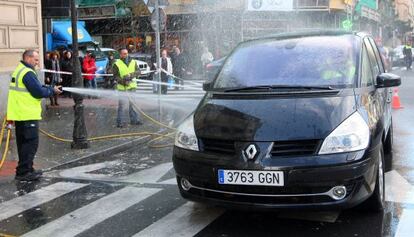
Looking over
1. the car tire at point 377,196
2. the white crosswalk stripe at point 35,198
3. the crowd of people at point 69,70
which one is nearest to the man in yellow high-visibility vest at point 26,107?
the white crosswalk stripe at point 35,198

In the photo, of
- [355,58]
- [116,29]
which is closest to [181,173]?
[355,58]

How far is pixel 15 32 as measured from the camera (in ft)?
42.3

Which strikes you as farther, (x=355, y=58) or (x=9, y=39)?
(x=9, y=39)

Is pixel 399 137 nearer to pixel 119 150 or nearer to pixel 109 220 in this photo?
pixel 119 150

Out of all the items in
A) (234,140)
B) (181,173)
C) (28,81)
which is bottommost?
(181,173)

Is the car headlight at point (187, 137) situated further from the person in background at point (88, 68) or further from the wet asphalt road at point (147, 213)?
the person in background at point (88, 68)

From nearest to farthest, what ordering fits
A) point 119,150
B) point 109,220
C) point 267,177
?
point 267,177
point 109,220
point 119,150

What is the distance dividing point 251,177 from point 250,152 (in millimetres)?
208

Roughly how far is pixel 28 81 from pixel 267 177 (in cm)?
396

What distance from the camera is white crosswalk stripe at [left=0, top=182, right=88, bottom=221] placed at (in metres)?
6.02

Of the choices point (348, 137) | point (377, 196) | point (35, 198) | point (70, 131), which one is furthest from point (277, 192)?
point (70, 131)

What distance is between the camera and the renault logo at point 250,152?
4.67 metres

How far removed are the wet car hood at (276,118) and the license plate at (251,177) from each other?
0.29 metres

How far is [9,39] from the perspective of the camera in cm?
1259
